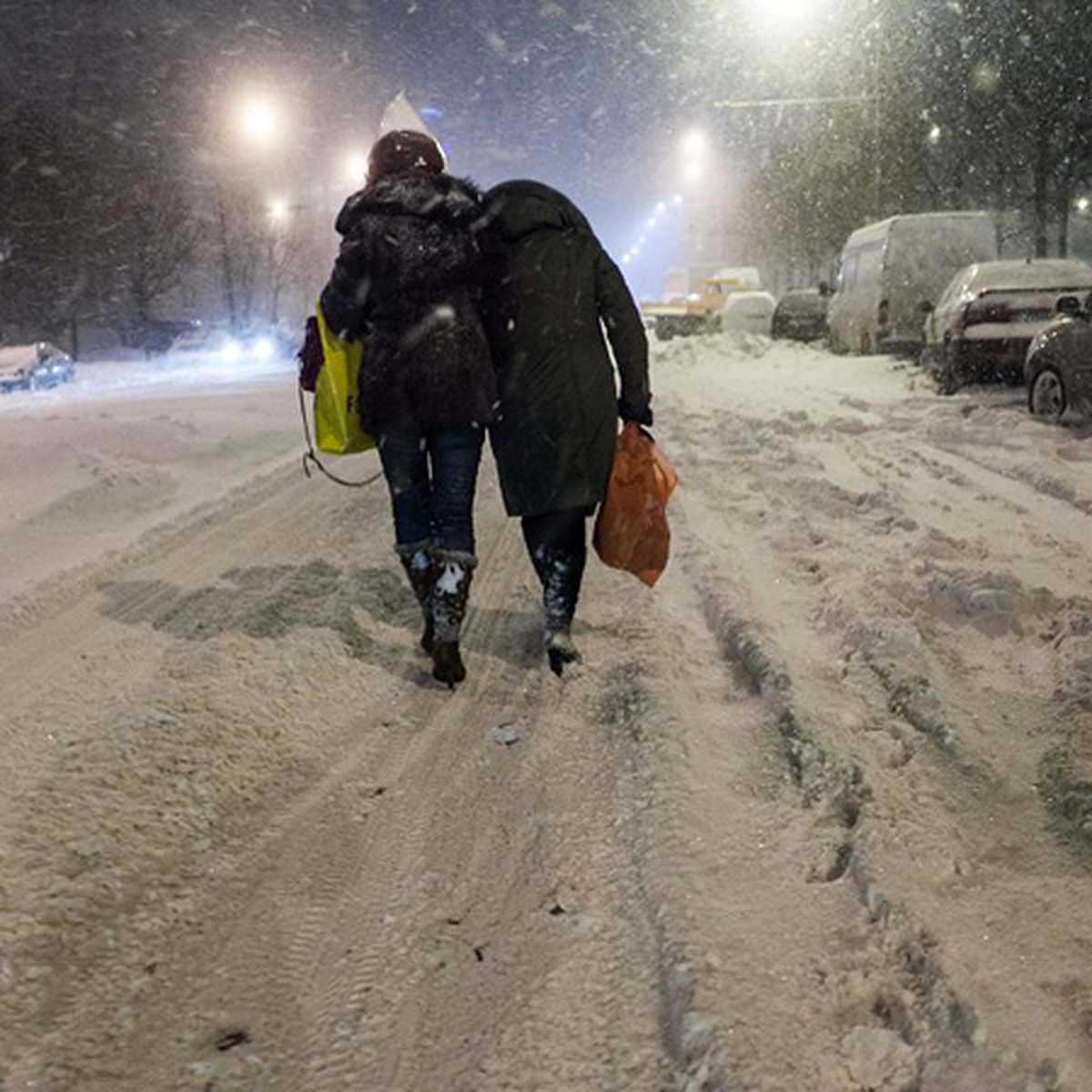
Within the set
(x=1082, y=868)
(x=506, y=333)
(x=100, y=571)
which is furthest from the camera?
(x=100, y=571)

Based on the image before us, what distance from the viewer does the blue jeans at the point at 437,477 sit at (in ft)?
11.8

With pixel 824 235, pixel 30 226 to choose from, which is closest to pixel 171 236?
pixel 30 226

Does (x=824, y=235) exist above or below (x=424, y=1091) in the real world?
above

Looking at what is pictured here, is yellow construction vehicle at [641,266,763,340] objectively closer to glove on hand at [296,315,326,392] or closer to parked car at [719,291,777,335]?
parked car at [719,291,777,335]

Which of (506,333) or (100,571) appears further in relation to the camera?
(100,571)

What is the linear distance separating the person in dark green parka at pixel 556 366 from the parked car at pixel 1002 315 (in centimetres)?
917

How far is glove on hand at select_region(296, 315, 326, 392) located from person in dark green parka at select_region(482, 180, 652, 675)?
1.98ft

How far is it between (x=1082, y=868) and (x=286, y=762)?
6.62 feet

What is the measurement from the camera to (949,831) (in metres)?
2.47

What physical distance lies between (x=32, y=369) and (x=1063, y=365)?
24364mm

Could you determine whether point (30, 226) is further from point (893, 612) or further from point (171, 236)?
point (893, 612)

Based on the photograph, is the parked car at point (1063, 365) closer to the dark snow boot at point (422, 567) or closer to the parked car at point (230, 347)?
the dark snow boot at point (422, 567)

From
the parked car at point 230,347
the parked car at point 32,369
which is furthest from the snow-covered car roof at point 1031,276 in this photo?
the parked car at point 230,347

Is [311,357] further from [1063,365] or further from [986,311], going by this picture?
[986,311]
